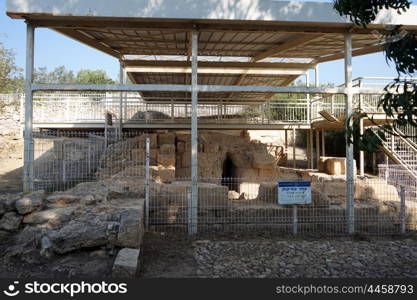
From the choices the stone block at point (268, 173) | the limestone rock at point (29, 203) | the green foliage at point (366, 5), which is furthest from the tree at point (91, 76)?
the green foliage at point (366, 5)

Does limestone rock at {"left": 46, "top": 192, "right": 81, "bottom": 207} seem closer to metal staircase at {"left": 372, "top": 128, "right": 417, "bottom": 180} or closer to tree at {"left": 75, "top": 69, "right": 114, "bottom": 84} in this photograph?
metal staircase at {"left": 372, "top": 128, "right": 417, "bottom": 180}

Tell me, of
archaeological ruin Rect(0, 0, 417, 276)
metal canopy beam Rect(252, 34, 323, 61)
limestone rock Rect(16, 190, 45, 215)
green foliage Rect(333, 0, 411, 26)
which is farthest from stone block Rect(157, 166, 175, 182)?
green foliage Rect(333, 0, 411, 26)

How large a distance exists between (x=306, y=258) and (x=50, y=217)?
5156mm

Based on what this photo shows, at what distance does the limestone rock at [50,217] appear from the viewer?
7648 millimetres

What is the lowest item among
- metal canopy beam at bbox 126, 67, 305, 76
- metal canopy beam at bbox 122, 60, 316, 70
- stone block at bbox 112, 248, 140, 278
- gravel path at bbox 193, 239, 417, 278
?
gravel path at bbox 193, 239, 417, 278

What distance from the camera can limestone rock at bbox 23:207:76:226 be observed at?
765cm

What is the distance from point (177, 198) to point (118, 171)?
4174mm

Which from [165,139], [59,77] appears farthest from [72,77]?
[165,139]

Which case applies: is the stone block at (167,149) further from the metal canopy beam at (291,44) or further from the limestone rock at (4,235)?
the limestone rock at (4,235)

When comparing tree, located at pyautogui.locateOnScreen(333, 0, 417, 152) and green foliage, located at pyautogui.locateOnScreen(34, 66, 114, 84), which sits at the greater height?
green foliage, located at pyautogui.locateOnScreen(34, 66, 114, 84)

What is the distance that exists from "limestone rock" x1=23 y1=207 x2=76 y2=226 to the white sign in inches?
182

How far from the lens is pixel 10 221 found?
307 inches

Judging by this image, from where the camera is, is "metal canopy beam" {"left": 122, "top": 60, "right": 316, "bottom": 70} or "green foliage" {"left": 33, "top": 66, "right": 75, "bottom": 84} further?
"green foliage" {"left": 33, "top": 66, "right": 75, "bottom": 84}

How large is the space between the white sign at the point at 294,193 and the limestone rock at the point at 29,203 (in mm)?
5334
